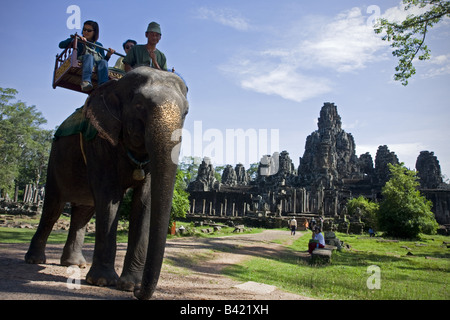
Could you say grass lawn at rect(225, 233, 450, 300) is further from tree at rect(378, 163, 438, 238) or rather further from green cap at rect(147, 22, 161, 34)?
tree at rect(378, 163, 438, 238)

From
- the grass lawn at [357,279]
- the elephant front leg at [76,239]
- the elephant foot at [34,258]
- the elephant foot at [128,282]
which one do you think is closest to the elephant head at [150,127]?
the elephant foot at [128,282]

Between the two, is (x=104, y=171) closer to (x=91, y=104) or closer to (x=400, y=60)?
(x=91, y=104)

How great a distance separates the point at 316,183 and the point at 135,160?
4543 cm

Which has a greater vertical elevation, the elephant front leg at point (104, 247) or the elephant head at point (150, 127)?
the elephant head at point (150, 127)

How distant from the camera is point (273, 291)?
17.1ft

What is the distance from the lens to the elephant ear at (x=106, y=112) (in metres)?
4.36

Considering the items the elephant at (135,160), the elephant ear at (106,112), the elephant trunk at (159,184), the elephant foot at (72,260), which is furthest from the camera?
the elephant foot at (72,260)

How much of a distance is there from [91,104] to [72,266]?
286 centimetres

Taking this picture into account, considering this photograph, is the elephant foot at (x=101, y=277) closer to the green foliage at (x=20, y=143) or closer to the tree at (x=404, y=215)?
the tree at (x=404, y=215)

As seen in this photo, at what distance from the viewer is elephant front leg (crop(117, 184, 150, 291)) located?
418cm

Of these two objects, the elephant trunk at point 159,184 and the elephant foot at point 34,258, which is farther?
the elephant foot at point 34,258

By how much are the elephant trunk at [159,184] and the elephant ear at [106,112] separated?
831 millimetres

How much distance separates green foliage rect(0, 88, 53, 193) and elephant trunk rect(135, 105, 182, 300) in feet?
131
